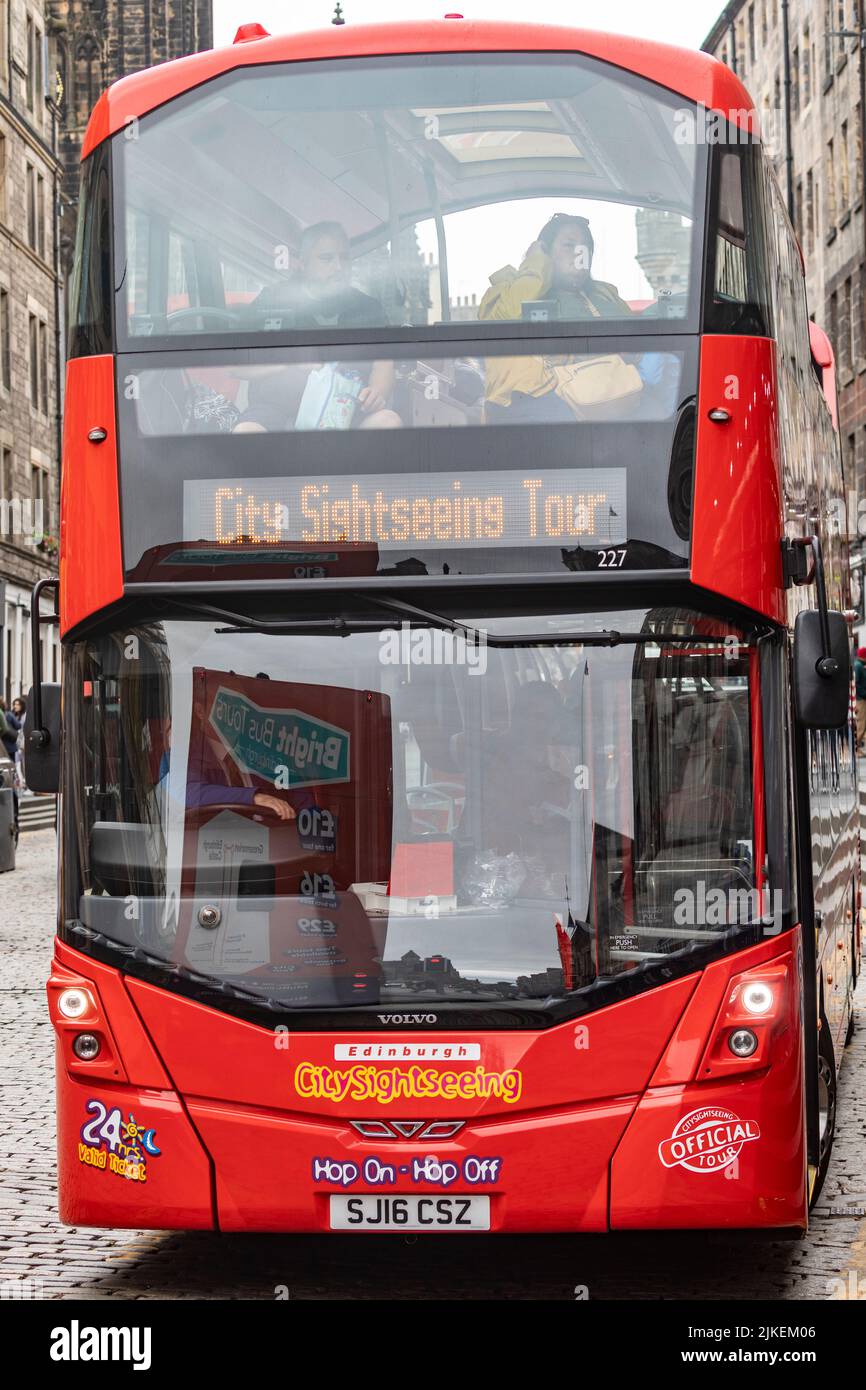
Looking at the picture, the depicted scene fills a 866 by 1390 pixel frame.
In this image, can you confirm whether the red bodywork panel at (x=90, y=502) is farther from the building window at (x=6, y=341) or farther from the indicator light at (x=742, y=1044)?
the building window at (x=6, y=341)

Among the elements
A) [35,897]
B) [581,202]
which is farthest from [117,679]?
[35,897]

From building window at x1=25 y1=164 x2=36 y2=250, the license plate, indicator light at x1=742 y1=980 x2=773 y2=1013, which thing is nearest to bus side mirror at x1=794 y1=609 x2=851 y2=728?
indicator light at x1=742 y1=980 x2=773 y2=1013

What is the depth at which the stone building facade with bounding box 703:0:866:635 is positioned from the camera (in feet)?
165

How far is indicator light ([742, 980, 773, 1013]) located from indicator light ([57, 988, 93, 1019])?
2.00m

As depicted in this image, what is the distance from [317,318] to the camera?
659 cm

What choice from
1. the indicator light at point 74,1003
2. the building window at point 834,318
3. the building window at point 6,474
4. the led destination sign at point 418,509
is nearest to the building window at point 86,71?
the building window at point 6,474

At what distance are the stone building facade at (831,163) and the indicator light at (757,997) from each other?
126 feet

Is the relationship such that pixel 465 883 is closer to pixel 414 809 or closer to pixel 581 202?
pixel 414 809

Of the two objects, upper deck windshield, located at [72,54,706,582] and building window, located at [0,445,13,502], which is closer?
upper deck windshield, located at [72,54,706,582]

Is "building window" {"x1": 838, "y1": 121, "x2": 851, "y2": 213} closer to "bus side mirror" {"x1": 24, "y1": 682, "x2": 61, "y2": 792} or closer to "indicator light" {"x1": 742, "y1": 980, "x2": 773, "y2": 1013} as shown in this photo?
"bus side mirror" {"x1": 24, "y1": 682, "x2": 61, "y2": 792}

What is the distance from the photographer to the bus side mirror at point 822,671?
630cm

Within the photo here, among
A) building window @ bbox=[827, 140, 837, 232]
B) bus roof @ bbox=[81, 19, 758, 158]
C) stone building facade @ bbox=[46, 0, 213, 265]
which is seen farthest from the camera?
stone building facade @ bbox=[46, 0, 213, 265]

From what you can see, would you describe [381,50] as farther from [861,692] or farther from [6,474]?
[6,474]
